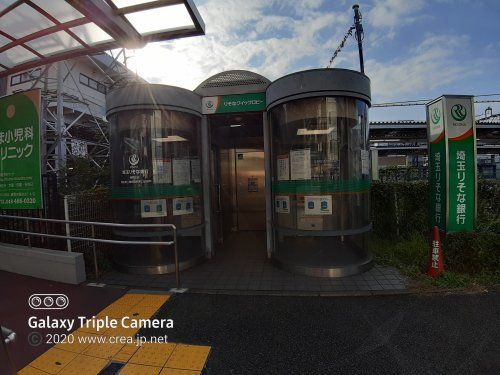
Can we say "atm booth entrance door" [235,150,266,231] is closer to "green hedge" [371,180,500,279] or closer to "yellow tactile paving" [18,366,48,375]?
"green hedge" [371,180,500,279]

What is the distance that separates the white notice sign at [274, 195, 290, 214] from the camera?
4742mm

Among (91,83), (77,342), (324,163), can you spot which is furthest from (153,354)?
(91,83)

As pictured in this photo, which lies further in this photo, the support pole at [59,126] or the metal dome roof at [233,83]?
the support pole at [59,126]

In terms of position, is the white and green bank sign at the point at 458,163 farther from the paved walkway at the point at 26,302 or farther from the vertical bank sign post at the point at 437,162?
the paved walkway at the point at 26,302

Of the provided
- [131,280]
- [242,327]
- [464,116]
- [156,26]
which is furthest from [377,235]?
[156,26]

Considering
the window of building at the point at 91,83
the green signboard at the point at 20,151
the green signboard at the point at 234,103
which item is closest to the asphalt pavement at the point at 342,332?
the green signboard at the point at 20,151

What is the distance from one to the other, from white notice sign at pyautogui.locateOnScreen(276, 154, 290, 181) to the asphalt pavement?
6.52 feet

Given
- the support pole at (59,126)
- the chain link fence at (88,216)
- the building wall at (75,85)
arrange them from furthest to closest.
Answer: the building wall at (75,85) → the support pole at (59,126) → the chain link fence at (88,216)

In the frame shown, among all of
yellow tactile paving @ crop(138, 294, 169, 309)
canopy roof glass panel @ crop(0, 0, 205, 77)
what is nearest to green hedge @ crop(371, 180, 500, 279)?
yellow tactile paving @ crop(138, 294, 169, 309)

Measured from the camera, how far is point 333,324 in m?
3.02

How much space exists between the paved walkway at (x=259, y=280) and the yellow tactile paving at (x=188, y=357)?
4.22 ft

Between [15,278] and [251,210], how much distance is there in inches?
208

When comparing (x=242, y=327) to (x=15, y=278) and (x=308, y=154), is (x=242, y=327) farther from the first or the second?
(x=15, y=278)

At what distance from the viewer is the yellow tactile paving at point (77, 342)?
2688 mm
